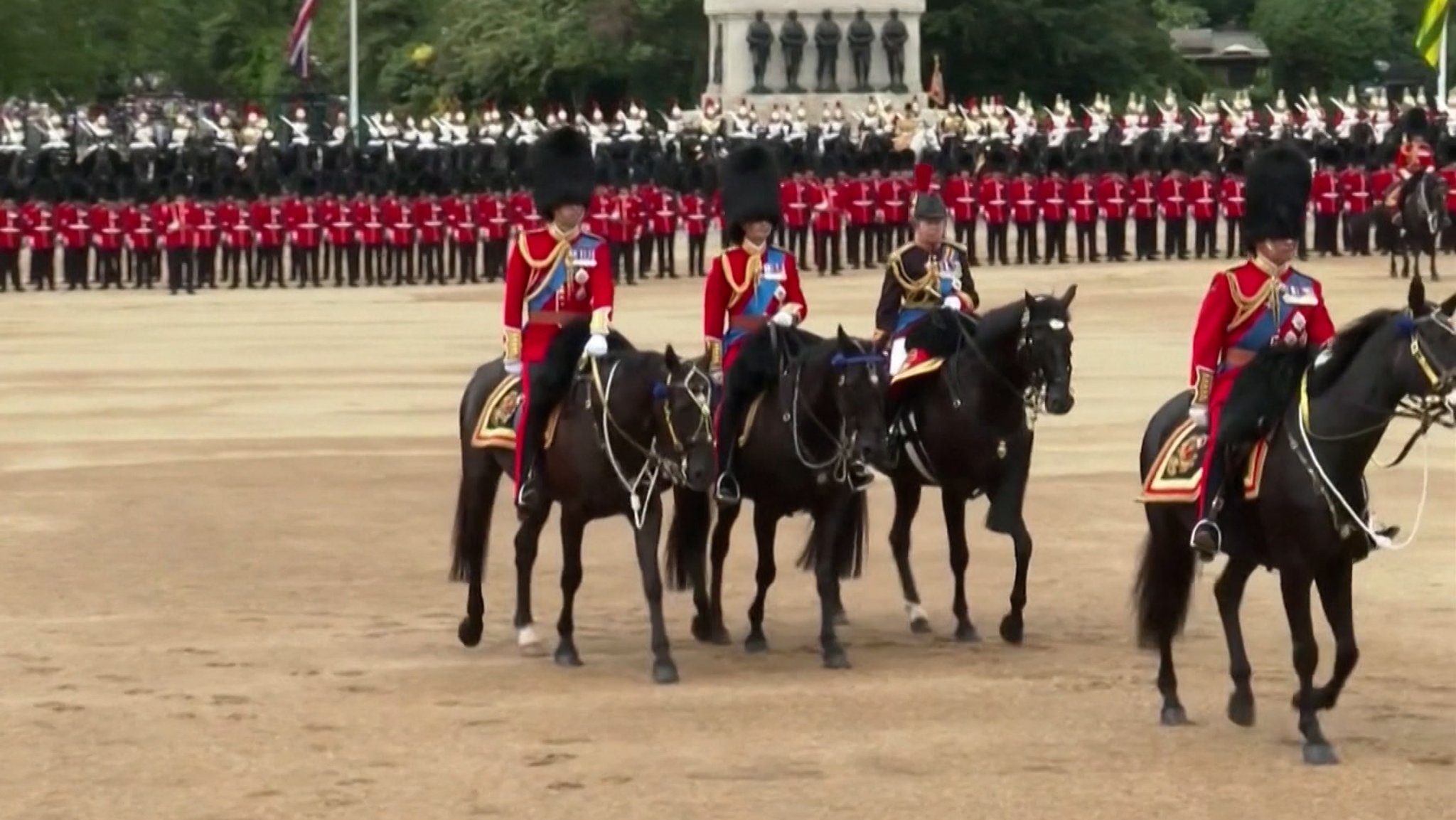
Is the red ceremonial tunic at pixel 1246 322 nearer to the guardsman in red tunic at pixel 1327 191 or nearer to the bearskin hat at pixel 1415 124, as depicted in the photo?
the bearskin hat at pixel 1415 124

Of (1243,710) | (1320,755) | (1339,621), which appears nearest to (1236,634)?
(1243,710)

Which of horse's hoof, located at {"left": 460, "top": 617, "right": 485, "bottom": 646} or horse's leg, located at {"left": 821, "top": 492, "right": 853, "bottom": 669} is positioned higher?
horse's leg, located at {"left": 821, "top": 492, "right": 853, "bottom": 669}

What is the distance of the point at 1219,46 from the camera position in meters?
79.6

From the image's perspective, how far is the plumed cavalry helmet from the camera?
13.0 metres

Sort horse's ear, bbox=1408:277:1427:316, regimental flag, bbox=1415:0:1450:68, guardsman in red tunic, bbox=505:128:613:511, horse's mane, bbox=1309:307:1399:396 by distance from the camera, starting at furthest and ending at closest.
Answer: guardsman in red tunic, bbox=505:128:613:511 → horse's mane, bbox=1309:307:1399:396 → regimental flag, bbox=1415:0:1450:68 → horse's ear, bbox=1408:277:1427:316

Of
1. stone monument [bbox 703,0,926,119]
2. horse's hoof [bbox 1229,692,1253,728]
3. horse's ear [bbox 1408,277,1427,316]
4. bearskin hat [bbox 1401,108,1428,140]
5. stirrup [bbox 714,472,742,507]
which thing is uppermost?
stone monument [bbox 703,0,926,119]

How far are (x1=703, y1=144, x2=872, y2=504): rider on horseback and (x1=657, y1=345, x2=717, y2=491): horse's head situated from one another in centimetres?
81

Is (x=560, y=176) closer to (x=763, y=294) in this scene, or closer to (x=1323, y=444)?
(x=763, y=294)

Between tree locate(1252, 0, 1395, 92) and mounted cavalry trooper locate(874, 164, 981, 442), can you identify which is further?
tree locate(1252, 0, 1395, 92)

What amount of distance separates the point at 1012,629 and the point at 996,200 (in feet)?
86.0

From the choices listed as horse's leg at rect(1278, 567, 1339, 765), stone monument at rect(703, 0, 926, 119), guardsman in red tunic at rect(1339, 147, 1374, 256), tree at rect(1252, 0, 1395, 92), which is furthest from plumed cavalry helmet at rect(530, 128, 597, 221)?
tree at rect(1252, 0, 1395, 92)

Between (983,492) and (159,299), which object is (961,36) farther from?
(983,492)

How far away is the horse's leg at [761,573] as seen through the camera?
1285 centimetres

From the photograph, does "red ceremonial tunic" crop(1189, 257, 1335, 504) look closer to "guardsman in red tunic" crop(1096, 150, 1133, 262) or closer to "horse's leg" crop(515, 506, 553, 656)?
"horse's leg" crop(515, 506, 553, 656)
